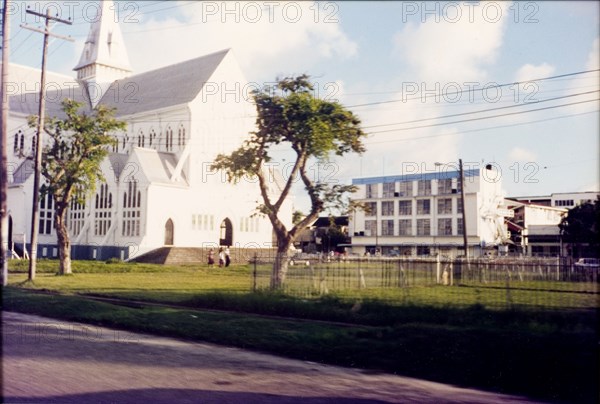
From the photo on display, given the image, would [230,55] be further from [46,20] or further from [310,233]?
[46,20]

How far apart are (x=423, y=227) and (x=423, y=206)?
983mm

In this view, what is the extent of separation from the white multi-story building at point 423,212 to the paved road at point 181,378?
1455 centimetres

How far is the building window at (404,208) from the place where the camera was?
1018 inches

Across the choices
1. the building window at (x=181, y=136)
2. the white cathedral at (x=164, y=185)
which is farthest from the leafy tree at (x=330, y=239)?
the building window at (x=181, y=136)

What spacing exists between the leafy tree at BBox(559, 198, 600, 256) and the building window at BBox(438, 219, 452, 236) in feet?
36.9

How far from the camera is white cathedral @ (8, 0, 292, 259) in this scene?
4522 cm

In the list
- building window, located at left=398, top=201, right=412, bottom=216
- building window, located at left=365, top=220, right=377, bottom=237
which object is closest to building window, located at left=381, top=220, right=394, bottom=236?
building window, located at left=398, top=201, right=412, bottom=216

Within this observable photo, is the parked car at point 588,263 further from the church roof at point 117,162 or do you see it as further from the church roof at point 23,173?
the church roof at point 23,173

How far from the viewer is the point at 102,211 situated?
49781 mm

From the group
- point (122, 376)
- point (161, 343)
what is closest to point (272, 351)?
point (161, 343)

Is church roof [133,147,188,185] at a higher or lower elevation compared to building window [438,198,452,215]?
higher

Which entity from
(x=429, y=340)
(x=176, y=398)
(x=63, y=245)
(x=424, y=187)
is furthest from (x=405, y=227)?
(x=176, y=398)

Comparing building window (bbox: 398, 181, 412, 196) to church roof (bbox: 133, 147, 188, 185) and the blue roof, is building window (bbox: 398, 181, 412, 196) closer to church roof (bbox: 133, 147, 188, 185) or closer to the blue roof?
the blue roof

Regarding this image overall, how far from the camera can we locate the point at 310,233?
48.4 m
